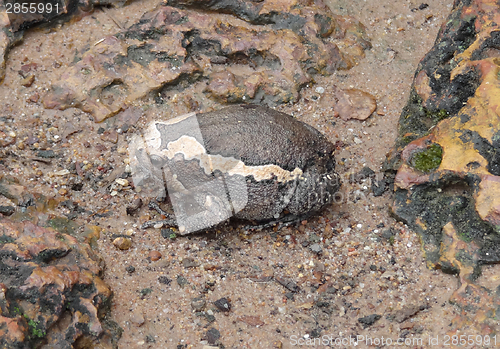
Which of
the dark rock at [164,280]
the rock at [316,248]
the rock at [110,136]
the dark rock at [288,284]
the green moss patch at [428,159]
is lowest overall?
the dark rock at [164,280]

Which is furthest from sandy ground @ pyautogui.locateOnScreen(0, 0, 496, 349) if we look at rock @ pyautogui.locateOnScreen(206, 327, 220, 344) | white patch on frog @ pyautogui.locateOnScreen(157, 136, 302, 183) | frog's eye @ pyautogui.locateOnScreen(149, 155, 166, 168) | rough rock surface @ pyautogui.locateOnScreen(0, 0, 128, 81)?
white patch on frog @ pyautogui.locateOnScreen(157, 136, 302, 183)

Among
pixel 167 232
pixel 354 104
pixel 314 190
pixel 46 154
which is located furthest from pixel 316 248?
pixel 46 154

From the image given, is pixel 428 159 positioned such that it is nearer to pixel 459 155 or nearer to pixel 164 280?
pixel 459 155

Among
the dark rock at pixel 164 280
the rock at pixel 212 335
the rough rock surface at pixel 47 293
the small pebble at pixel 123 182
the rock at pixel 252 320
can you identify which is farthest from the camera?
the small pebble at pixel 123 182

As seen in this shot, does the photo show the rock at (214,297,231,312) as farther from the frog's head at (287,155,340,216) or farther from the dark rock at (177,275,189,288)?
the frog's head at (287,155,340,216)

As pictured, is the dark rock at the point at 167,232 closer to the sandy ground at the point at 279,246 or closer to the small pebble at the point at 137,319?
the sandy ground at the point at 279,246

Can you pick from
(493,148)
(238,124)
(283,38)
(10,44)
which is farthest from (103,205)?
(493,148)

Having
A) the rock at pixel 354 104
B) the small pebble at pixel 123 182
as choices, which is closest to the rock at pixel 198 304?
the small pebble at pixel 123 182
